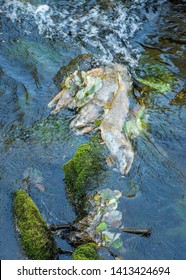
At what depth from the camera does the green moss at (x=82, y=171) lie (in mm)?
5141

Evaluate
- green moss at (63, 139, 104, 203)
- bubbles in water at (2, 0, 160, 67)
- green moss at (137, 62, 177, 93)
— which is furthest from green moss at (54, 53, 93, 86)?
green moss at (63, 139, 104, 203)

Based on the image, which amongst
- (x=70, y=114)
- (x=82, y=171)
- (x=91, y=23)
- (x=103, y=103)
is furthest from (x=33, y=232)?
(x=91, y=23)

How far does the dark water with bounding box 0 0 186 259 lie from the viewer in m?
4.91

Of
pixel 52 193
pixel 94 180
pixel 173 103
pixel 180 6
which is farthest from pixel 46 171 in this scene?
pixel 180 6

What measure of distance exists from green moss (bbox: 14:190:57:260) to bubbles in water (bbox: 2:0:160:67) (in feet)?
12.2

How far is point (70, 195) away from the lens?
5172mm

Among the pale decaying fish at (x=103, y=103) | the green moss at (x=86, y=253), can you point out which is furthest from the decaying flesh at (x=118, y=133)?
the green moss at (x=86, y=253)

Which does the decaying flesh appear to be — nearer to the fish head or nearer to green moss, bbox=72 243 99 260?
the fish head

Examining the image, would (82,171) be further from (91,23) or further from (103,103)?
(91,23)

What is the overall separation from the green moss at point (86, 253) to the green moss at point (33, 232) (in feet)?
0.97

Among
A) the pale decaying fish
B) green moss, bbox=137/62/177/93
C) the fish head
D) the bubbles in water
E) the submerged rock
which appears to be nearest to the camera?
the submerged rock

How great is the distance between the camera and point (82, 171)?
5.18 m

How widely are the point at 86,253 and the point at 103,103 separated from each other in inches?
108
